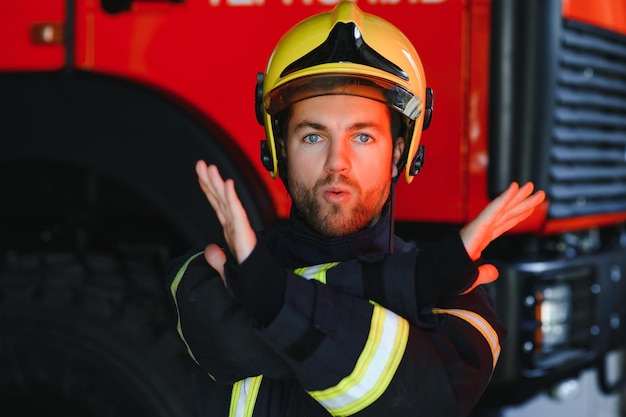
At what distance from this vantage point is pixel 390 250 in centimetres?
143

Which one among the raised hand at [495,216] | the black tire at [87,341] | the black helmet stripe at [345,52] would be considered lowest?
the black tire at [87,341]

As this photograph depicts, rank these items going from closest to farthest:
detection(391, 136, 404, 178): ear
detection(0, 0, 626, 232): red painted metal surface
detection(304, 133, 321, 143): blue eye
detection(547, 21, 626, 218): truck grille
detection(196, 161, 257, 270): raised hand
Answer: detection(196, 161, 257, 270): raised hand
detection(304, 133, 321, 143): blue eye
detection(391, 136, 404, 178): ear
detection(0, 0, 626, 232): red painted metal surface
detection(547, 21, 626, 218): truck grille

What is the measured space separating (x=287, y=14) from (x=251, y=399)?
1013mm

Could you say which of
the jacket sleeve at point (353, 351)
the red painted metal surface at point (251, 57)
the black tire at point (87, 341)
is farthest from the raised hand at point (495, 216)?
the black tire at point (87, 341)

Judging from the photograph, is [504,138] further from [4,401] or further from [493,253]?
[4,401]

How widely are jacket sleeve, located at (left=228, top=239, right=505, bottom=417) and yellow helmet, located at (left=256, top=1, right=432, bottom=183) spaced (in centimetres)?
30

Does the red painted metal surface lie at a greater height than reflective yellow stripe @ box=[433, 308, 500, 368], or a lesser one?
greater

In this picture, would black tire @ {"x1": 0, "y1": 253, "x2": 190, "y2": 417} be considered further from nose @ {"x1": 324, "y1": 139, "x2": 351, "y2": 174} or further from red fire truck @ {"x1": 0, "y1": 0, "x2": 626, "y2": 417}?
nose @ {"x1": 324, "y1": 139, "x2": 351, "y2": 174}

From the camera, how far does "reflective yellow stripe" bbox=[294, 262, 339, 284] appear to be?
1292 mm

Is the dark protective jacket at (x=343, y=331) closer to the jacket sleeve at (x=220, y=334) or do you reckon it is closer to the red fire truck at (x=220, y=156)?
the jacket sleeve at (x=220, y=334)

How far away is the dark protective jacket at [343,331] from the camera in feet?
3.88

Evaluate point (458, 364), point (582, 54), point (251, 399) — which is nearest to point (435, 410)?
point (458, 364)

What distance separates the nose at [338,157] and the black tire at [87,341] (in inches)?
41.0

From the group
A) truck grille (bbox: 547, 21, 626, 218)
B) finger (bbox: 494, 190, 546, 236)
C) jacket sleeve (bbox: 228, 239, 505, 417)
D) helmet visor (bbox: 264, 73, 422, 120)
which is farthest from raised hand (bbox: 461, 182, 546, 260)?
truck grille (bbox: 547, 21, 626, 218)
